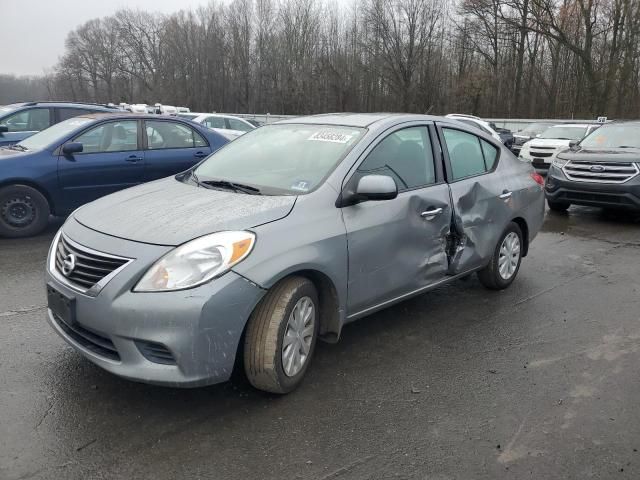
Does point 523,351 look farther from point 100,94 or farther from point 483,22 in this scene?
point 100,94

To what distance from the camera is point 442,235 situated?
4258mm

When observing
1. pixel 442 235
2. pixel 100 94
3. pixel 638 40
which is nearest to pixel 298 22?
pixel 638 40

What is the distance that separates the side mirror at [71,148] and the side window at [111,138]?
20 cm

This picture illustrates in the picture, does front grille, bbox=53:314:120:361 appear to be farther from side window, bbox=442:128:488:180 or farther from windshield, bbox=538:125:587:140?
windshield, bbox=538:125:587:140

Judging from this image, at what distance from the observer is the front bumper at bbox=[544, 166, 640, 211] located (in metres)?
8.60

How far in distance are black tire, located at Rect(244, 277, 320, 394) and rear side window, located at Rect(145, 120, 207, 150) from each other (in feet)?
Result: 18.0

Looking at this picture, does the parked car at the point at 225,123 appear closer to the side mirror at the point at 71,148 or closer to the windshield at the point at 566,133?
the windshield at the point at 566,133

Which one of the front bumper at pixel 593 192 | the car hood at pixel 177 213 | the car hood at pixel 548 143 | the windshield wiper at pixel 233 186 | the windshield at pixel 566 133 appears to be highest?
the windshield at pixel 566 133

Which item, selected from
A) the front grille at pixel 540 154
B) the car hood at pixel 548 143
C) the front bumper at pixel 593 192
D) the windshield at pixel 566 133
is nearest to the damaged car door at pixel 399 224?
the front bumper at pixel 593 192

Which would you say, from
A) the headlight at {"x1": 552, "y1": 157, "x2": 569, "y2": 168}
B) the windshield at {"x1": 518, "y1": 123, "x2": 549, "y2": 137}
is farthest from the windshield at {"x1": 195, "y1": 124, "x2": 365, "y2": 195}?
the windshield at {"x1": 518, "y1": 123, "x2": 549, "y2": 137}

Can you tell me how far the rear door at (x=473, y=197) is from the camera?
175 inches

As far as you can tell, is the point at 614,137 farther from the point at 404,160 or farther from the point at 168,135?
the point at 168,135

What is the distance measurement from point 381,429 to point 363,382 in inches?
20.8

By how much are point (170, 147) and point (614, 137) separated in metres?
7.68
